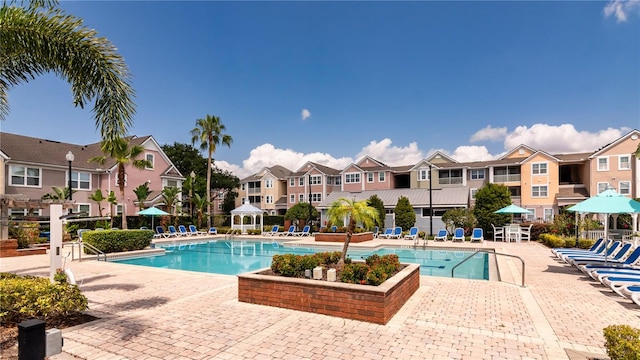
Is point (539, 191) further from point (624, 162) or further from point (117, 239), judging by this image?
point (117, 239)

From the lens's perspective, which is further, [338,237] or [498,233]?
[498,233]

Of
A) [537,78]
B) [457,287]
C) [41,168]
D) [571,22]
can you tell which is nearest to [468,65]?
[537,78]

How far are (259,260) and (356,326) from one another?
13.5 metres

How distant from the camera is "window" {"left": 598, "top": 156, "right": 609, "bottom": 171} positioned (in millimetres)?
36344

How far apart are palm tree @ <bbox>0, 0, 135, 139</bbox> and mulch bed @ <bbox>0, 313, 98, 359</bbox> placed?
4.00 metres

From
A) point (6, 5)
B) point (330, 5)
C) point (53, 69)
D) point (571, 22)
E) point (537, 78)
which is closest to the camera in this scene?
point (6, 5)

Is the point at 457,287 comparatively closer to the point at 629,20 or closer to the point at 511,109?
the point at 629,20

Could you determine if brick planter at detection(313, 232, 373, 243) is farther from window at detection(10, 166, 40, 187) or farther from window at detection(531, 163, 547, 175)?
window at detection(531, 163, 547, 175)

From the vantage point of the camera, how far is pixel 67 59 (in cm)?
767

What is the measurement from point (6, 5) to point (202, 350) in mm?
7928

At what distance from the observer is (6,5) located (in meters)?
7.09

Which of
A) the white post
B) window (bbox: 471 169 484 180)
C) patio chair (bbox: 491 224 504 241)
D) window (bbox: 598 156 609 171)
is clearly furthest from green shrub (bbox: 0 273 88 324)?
window (bbox: 598 156 609 171)

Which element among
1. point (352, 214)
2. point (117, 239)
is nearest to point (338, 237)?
point (117, 239)

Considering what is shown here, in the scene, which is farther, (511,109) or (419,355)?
(511,109)
